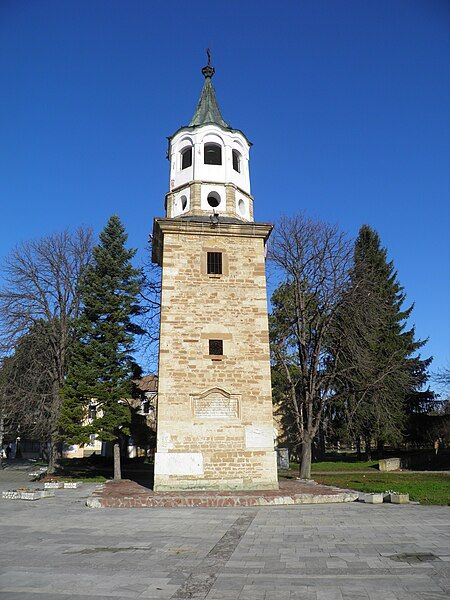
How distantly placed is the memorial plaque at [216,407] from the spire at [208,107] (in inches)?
401

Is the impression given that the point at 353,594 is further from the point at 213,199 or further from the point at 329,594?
the point at 213,199

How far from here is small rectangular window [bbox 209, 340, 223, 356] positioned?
1498 centimetres

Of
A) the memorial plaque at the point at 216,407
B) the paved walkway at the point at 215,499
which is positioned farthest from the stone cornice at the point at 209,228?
the paved walkway at the point at 215,499

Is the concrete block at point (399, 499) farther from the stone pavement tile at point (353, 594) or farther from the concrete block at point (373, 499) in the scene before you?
the stone pavement tile at point (353, 594)

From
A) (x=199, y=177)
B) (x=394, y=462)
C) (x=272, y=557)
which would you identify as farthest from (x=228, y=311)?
(x=394, y=462)

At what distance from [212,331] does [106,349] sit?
7.46 m

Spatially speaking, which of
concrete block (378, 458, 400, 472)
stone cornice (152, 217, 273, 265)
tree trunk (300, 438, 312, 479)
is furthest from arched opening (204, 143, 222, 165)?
concrete block (378, 458, 400, 472)

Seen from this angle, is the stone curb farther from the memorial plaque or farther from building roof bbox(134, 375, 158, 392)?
building roof bbox(134, 375, 158, 392)

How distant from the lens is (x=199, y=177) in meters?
17.2

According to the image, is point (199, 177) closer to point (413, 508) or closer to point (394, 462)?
point (413, 508)

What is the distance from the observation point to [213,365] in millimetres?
14781

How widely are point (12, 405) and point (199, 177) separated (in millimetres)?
13339

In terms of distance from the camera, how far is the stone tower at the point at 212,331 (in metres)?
14.0

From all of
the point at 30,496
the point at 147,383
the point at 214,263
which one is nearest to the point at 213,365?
the point at 214,263
